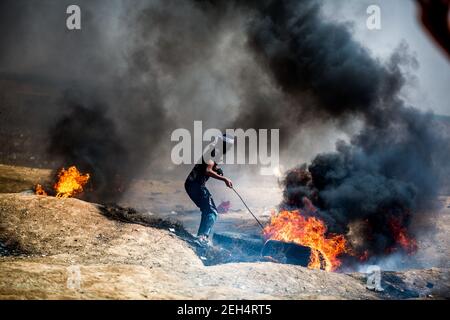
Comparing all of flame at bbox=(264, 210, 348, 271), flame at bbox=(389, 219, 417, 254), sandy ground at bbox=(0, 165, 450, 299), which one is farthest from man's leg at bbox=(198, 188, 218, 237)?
flame at bbox=(389, 219, 417, 254)

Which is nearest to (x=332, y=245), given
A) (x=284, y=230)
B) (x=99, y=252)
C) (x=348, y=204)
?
(x=284, y=230)

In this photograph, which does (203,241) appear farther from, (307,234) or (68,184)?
(68,184)

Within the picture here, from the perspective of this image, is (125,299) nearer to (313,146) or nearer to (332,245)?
(332,245)

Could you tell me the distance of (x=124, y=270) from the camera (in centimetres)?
486

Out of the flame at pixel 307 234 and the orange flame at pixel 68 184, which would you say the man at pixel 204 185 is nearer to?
the flame at pixel 307 234

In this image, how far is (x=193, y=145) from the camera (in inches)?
1099

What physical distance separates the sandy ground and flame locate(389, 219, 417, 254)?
0.92m

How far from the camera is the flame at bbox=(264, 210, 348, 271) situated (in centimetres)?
856

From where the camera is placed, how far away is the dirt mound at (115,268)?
4.09 meters

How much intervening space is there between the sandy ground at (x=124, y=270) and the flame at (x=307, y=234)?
2.21m

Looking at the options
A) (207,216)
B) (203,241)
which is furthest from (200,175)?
(203,241)

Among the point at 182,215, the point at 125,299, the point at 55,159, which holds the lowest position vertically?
the point at 182,215

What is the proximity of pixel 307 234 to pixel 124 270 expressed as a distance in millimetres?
5746

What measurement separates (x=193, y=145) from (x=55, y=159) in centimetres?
1173
